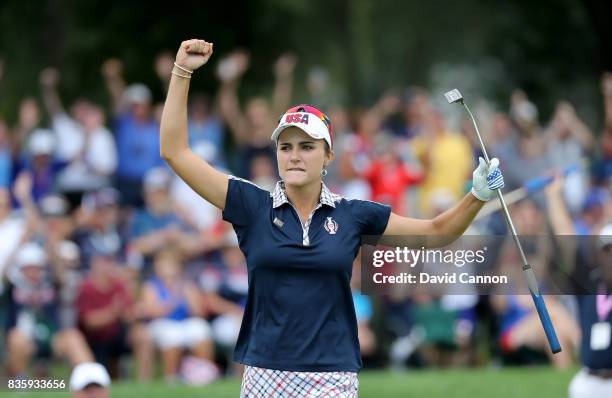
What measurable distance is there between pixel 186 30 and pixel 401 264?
57.3 feet

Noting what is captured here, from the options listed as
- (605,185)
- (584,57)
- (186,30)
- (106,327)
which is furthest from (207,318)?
(584,57)

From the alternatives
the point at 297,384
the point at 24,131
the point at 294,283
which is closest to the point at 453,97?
the point at 294,283

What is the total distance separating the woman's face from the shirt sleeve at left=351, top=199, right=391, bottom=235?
0.86ft

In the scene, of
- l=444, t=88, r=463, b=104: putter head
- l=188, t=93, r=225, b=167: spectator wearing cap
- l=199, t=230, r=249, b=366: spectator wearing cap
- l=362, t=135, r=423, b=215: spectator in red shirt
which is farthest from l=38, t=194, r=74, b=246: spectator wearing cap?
l=444, t=88, r=463, b=104: putter head

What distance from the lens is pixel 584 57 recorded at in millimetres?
30156

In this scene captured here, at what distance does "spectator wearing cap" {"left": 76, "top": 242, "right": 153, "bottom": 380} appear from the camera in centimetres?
1416

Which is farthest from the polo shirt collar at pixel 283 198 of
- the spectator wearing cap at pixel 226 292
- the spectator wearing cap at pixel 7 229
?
the spectator wearing cap at pixel 7 229

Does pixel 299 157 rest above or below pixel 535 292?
above

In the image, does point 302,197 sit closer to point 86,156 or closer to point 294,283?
point 294,283

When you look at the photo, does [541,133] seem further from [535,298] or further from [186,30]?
[535,298]

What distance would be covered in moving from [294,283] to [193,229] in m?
9.36

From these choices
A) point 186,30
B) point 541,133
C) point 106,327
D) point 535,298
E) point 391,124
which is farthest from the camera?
point 186,30

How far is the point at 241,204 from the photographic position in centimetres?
671

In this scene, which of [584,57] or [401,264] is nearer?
[401,264]
